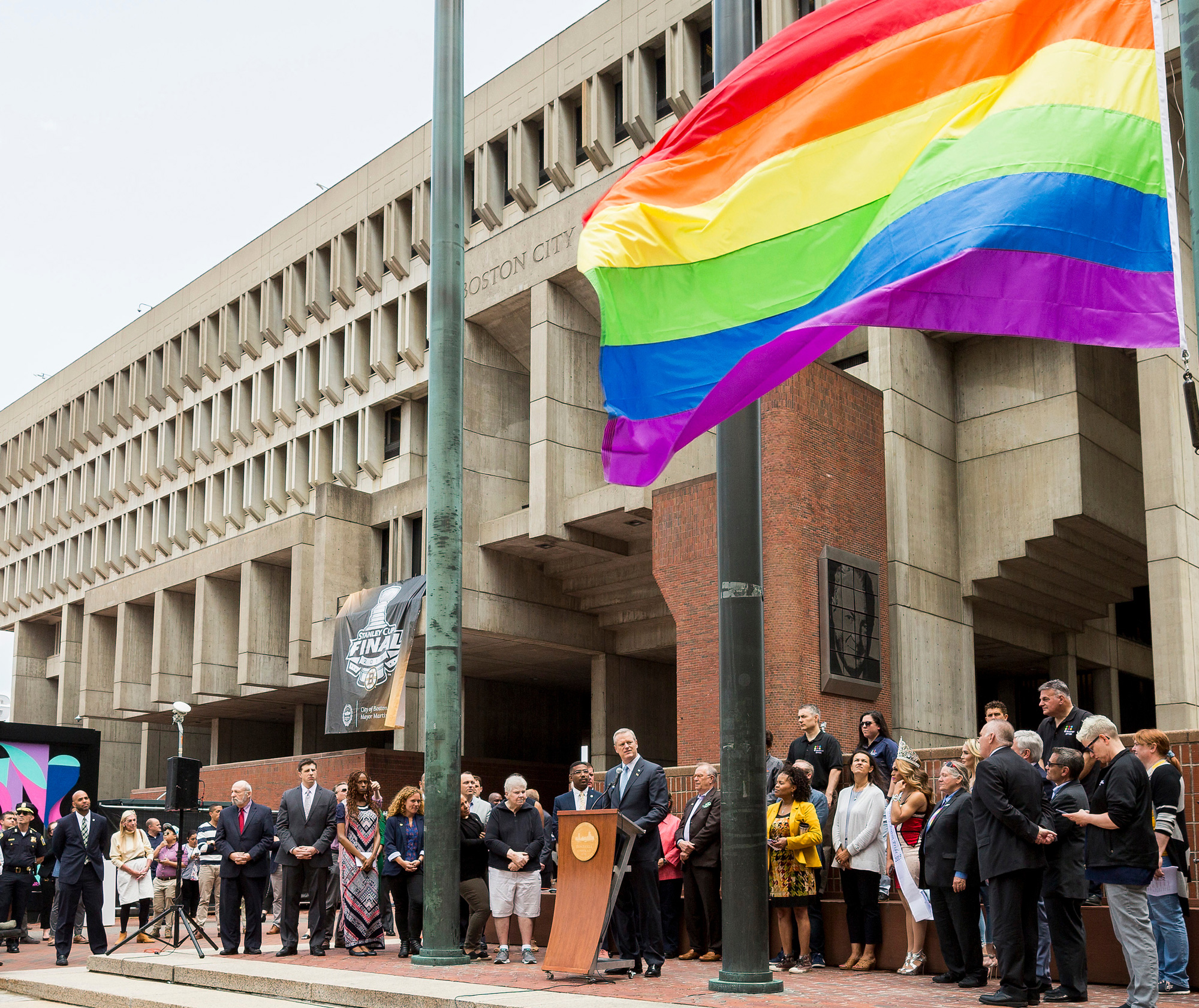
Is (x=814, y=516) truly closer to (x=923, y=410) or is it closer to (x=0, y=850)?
(x=923, y=410)

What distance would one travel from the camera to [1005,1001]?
8969 mm

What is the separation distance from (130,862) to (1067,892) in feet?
46.9

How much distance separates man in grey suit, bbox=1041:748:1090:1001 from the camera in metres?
9.27

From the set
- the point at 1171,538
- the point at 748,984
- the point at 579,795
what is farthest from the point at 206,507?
the point at 748,984

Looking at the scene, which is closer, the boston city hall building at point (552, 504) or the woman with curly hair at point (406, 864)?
the woman with curly hair at point (406, 864)

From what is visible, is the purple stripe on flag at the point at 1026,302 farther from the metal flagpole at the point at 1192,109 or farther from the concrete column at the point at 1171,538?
the concrete column at the point at 1171,538

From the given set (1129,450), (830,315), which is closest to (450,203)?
(830,315)

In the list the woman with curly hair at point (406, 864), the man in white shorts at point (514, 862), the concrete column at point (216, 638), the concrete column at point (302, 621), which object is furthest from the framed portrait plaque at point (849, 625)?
the concrete column at point (216, 638)

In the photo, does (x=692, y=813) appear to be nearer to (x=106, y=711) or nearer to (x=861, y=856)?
(x=861, y=856)

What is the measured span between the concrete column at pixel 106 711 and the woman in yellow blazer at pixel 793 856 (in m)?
43.2

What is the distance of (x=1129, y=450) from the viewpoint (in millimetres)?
28953

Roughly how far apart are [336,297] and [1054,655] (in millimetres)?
23925

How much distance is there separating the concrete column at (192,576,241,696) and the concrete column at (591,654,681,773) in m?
14.0

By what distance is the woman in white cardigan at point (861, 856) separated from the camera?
1163cm
